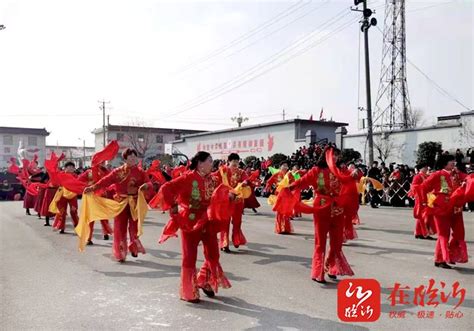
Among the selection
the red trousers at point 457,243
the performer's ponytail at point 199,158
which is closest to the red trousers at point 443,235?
the red trousers at point 457,243

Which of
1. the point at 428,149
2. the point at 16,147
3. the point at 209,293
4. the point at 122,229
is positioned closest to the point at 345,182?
the point at 209,293

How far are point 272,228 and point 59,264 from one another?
18.6ft

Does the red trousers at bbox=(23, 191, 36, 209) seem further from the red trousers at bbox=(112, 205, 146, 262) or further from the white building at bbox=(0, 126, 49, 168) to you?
the white building at bbox=(0, 126, 49, 168)

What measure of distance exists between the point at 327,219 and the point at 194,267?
1903 mm

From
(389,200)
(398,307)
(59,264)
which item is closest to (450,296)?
(398,307)

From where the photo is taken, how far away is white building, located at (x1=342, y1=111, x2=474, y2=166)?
1959 cm

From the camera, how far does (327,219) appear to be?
6.02 metres

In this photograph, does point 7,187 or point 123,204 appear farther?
point 7,187

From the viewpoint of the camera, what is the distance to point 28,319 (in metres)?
4.71

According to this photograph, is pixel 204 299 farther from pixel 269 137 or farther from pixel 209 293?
pixel 269 137

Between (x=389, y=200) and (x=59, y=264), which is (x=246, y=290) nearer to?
(x=59, y=264)

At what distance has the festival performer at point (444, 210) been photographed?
21.9ft

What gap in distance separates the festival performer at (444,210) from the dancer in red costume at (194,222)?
11.2ft

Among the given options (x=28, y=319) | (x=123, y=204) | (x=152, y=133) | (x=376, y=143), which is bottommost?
(x=28, y=319)
